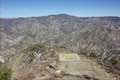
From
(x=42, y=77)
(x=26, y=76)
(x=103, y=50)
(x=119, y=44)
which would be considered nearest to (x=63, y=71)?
(x=42, y=77)

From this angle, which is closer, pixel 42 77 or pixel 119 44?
pixel 42 77

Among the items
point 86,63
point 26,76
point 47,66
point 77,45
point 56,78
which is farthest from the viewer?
point 77,45

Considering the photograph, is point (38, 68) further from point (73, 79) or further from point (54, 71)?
point (73, 79)

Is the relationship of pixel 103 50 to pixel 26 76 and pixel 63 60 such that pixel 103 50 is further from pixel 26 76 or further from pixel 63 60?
pixel 26 76

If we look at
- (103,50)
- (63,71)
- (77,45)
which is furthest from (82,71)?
(77,45)

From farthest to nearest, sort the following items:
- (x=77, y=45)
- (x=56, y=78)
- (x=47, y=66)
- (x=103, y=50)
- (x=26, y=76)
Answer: (x=77, y=45) → (x=103, y=50) → (x=47, y=66) → (x=26, y=76) → (x=56, y=78)

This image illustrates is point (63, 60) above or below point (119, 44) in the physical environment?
above
